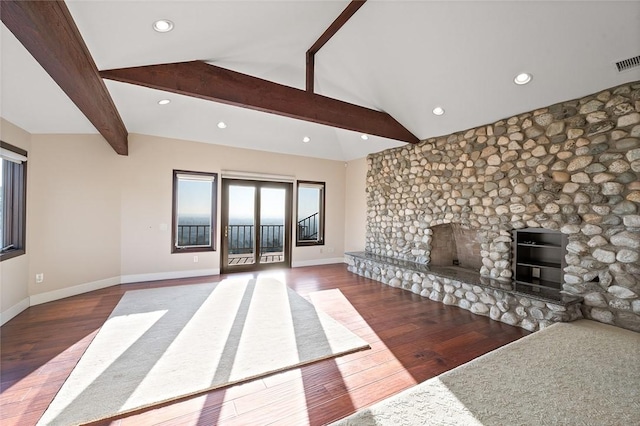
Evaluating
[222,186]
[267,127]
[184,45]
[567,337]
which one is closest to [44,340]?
[184,45]

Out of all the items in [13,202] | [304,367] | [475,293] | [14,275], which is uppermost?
[13,202]

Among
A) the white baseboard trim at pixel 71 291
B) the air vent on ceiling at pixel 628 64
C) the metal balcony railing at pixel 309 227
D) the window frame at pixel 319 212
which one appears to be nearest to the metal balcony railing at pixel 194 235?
the white baseboard trim at pixel 71 291

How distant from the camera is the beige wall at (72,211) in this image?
4.02 m

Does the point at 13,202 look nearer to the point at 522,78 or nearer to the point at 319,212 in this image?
the point at 319,212

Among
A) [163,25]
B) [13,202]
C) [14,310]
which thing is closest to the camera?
[163,25]

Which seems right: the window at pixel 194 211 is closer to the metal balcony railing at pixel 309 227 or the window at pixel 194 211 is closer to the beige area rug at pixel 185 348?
the beige area rug at pixel 185 348

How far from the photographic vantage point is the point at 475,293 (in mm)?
3885

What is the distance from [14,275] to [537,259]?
7.01 m

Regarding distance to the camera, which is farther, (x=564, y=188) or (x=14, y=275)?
(x=14, y=275)

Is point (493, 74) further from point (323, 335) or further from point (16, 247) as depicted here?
point (16, 247)

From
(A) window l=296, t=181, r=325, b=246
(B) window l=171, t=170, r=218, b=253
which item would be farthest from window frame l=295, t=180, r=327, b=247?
(B) window l=171, t=170, r=218, b=253

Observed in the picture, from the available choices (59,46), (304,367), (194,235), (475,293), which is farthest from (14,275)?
(475,293)

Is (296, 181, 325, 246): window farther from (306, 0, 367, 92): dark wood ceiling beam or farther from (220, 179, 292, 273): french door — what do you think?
(306, 0, 367, 92): dark wood ceiling beam

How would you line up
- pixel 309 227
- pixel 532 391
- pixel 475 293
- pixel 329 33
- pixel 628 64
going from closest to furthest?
pixel 532 391 < pixel 628 64 < pixel 329 33 < pixel 475 293 < pixel 309 227
